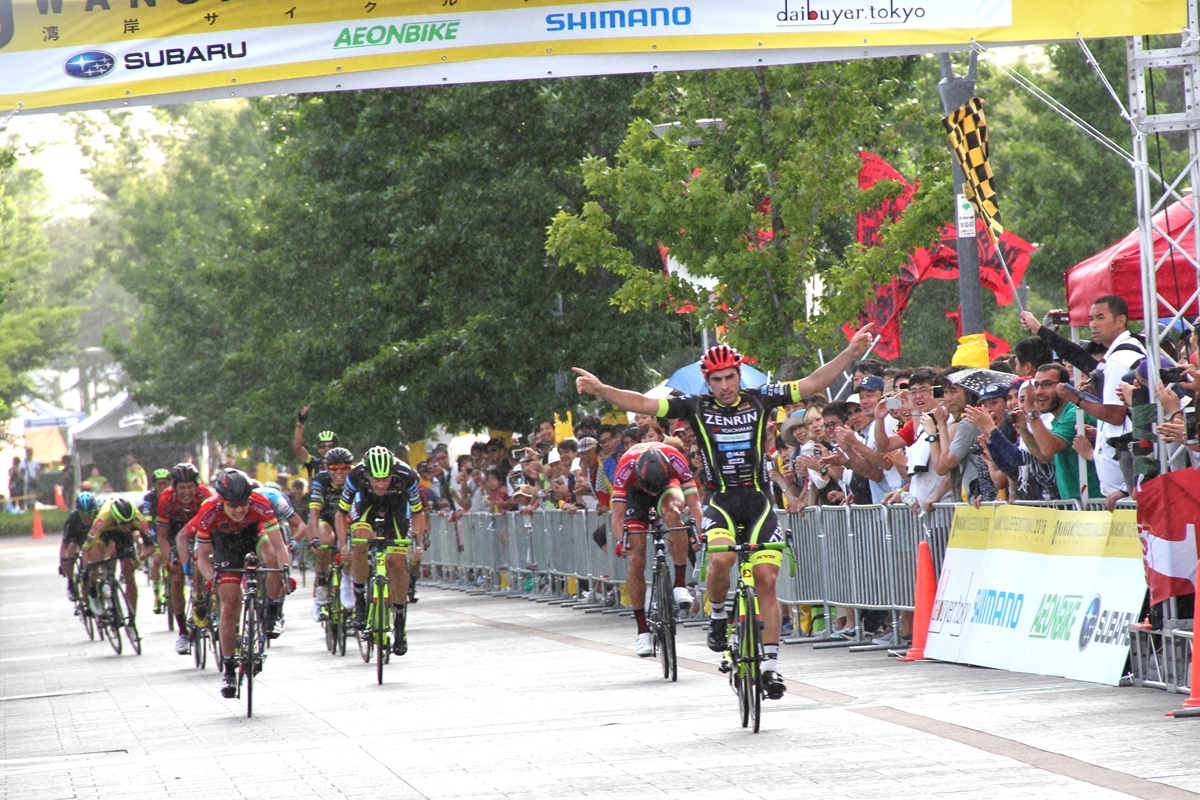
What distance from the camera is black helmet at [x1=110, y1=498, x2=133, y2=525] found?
19484mm

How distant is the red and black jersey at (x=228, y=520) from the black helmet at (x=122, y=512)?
6.41m

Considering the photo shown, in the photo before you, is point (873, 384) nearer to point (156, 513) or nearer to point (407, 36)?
point (407, 36)

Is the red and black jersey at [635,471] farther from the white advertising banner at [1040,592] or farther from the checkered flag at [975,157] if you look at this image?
the checkered flag at [975,157]

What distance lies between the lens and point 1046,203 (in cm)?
3259

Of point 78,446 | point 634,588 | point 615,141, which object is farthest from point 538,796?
point 78,446

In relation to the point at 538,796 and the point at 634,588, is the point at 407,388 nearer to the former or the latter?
the point at 634,588

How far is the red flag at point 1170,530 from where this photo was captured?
10.4 m

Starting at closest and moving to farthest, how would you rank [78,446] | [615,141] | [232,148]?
[615,141] → [78,446] → [232,148]

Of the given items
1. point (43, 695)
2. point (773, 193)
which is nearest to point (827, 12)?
point (773, 193)

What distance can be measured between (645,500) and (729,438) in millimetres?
3876

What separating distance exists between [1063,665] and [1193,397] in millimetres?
2322

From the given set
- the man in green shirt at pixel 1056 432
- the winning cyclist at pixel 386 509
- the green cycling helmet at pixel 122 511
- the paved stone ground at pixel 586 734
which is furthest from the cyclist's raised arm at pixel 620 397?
the green cycling helmet at pixel 122 511

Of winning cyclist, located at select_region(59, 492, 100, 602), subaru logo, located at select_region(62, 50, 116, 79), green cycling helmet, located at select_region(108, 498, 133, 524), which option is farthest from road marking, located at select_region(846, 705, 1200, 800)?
winning cyclist, located at select_region(59, 492, 100, 602)

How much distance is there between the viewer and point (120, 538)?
19875 millimetres
